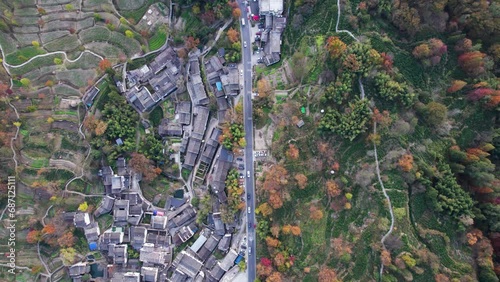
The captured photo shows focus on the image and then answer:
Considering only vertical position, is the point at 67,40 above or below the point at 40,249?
above

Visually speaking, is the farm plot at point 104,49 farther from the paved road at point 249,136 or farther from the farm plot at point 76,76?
the paved road at point 249,136

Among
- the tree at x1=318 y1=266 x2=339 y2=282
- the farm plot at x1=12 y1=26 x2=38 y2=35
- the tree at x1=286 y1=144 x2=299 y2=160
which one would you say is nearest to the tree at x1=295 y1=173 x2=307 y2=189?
the tree at x1=286 y1=144 x2=299 y2=160

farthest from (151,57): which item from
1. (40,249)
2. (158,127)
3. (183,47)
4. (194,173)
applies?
(40,249)

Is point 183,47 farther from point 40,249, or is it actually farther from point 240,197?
point 40,249

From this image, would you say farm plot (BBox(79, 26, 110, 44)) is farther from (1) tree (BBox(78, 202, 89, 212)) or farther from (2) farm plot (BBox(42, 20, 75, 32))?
(1) tree (BBox(78, 202, 89, 212))

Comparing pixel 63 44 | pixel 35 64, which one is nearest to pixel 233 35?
pixel 63 44

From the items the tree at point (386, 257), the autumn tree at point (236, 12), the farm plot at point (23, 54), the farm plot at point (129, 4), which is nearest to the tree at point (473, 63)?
the tree at point (386, 257)
